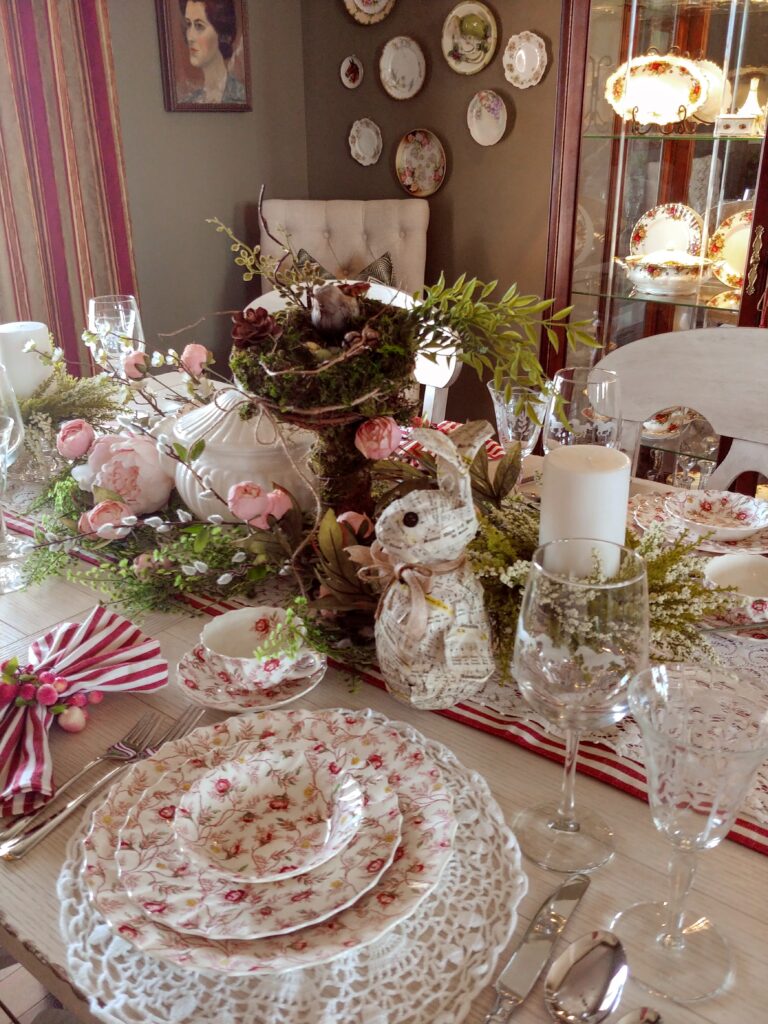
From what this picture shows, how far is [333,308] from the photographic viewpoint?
90 centimetres

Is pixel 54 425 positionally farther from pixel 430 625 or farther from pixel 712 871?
pixel 712 871

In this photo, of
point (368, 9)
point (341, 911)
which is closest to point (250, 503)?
point (341, 911)

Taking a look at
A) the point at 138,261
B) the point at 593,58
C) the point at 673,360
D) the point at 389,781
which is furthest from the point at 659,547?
the point at 138,261

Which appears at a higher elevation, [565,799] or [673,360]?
[673,360]

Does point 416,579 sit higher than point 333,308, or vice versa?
point 333,308

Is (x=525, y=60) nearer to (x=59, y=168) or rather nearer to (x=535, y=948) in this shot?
(x=59, y=168)

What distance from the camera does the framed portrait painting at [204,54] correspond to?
278cm

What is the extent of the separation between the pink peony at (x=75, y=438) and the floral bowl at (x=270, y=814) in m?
0.68

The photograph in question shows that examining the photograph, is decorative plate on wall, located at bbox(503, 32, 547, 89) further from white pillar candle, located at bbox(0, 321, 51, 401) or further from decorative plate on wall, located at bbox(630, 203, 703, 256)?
white pillar candle, located at bbox(0, 321, 51, 401)

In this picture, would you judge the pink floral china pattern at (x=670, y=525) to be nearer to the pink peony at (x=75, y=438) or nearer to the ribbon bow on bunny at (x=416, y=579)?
the ribbon bow on bunny at (x=416, y=579)

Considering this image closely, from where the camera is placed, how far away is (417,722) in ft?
2.68

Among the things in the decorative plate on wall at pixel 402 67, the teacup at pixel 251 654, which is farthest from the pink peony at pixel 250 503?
the decorative plate on wall at pixel 402 67

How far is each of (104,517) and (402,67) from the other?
242 cm

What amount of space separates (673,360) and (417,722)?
981 millimetres
